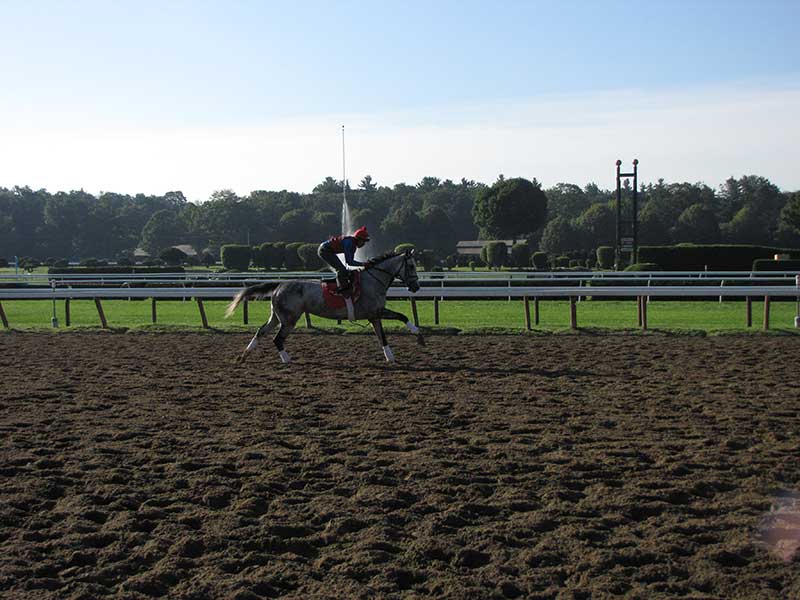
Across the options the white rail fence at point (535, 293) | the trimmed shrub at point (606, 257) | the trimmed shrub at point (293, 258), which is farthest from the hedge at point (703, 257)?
the trimmed shrub at point (293, 258)

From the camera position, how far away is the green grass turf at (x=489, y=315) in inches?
641

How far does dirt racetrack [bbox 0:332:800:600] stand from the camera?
4.14 metres

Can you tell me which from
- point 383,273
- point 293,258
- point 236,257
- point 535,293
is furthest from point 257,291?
point 236,257

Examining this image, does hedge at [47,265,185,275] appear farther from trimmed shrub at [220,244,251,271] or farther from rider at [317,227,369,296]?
rider at [317,227,369,296]

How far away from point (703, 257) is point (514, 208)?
41.7 metres

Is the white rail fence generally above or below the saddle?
below

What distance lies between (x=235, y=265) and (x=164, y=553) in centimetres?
4431

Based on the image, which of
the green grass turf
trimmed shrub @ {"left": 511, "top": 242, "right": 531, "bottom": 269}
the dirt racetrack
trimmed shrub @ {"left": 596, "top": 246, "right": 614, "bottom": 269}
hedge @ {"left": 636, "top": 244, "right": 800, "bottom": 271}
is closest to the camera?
the dirt racetrack

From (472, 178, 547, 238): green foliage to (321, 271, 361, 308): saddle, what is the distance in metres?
61.0

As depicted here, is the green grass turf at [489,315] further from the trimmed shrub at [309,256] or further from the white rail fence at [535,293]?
the trimmed shrub at [309,256]

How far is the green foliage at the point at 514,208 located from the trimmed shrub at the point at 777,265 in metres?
45.6

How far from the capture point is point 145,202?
15862cm

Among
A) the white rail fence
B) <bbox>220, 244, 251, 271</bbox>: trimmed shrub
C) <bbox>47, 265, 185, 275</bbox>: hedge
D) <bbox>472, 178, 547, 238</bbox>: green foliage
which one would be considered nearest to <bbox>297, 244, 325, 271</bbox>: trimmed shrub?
<bbox>47, 265, 185, 275</bbox>: hedge

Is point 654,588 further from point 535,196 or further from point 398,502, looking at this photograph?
point 535,196
